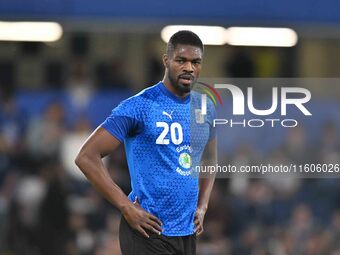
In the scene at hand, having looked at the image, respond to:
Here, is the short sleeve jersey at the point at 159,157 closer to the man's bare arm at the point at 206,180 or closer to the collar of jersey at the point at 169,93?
the collar of jersey at the point at 169,93

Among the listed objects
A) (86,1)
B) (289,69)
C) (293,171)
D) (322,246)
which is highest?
(86,1)

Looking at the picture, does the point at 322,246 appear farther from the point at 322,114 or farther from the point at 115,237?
the point at 115,237

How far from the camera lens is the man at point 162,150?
15.4 feet

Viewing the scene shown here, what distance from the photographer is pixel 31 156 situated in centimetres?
1020

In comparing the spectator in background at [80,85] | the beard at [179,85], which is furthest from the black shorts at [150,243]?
the spectator in background at [80,85]

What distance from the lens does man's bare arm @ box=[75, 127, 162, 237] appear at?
461 centimetres

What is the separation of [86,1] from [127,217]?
214 inches

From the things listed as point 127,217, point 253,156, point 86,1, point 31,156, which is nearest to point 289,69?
point 253,156

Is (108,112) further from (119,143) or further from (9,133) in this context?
(119,143)

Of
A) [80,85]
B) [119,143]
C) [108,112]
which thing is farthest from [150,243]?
[80,85]

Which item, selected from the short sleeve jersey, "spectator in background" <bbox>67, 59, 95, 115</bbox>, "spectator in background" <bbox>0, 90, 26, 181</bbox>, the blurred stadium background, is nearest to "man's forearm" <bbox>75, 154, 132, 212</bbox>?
the short sleeve jersey

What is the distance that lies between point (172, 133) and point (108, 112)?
524 cm

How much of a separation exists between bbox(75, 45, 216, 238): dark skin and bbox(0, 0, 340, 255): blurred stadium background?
16.2 feet

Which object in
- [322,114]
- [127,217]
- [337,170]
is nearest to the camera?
[127,217]
